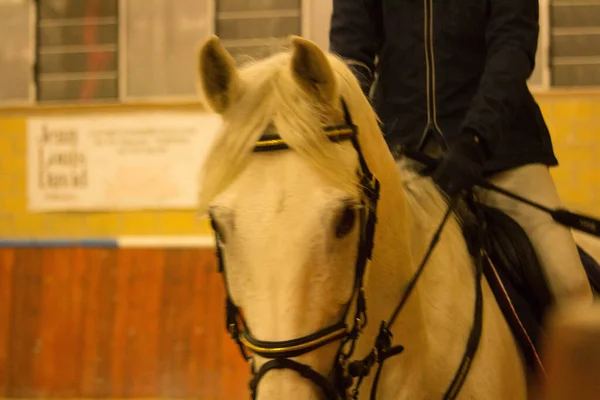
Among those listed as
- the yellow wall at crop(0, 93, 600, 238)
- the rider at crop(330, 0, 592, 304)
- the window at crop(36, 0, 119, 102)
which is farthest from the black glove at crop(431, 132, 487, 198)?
the window at crop(36, 0, 119, 102)

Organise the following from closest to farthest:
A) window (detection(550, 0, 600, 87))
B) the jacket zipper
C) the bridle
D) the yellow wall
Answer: the bridle, the jacket zipper, the yellow wall, window (detection(550, 0, 600, 87))

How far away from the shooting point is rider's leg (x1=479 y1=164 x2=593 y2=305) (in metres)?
1.77

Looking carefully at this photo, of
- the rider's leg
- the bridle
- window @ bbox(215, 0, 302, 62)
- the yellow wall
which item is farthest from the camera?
window @ bbox(215, 0, 302, 62)

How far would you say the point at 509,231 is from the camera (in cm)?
182

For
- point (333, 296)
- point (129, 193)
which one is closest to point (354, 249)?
point (333, 296)

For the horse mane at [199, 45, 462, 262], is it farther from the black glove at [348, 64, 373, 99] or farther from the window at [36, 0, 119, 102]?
the window at [36, 0, 119, 102]

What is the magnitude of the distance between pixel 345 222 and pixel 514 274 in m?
0.81

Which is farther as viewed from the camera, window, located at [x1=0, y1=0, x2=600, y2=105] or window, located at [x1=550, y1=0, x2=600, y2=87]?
window, located at [x1=0, y1=0, x2=600, y2=105]

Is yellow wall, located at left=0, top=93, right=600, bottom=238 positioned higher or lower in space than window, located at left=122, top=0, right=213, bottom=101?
lower

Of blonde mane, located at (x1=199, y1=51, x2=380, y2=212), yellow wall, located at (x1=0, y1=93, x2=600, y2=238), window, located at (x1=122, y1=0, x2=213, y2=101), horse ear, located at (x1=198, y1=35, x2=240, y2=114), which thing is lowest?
yellow wall, located at (x1=0, y1=93, x2=600, y2=238)

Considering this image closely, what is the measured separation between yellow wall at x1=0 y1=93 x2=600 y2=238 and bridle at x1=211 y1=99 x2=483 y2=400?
352 cm

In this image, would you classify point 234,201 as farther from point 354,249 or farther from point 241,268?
point 354,249

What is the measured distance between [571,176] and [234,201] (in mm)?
3940

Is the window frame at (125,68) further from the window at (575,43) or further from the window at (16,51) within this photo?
the window at (575,43)
